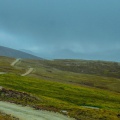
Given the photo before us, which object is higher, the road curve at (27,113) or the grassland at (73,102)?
the grassland at (73,102)

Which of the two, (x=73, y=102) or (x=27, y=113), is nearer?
(x=27, y=113)

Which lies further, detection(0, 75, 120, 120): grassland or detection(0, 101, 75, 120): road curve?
detection(0, 75, 120, 120): grassland

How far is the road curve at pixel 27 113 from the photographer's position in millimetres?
52309

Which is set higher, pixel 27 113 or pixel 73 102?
pixel 73 102

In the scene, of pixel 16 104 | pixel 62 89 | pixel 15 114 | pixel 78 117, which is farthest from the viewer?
pixel 62 89

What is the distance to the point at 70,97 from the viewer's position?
99250mm

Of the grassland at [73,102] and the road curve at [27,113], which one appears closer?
the road curve at [27,113]

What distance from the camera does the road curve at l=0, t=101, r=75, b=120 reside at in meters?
52.3

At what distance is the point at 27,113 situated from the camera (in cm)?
5484

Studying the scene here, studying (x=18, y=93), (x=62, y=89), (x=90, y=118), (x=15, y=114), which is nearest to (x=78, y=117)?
(x=90, y=118)

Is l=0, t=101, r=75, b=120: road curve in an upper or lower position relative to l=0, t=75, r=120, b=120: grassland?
lower

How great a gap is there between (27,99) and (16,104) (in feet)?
17.2

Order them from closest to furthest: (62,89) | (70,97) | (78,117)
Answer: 1. (78,117)
2. (70,97)
3. (62,89)

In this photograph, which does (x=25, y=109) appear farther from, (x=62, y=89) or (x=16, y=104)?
(x=62, y=89)
